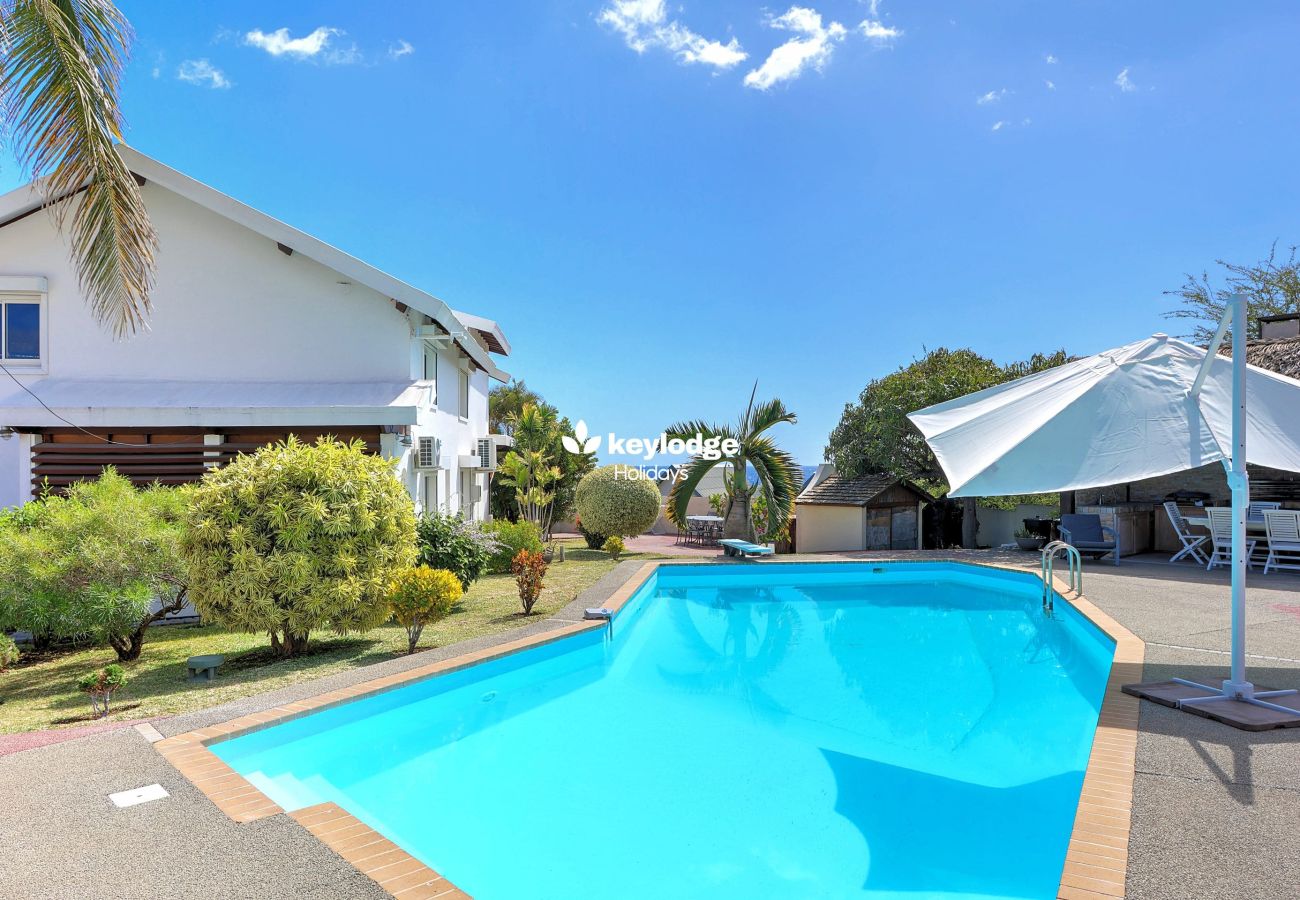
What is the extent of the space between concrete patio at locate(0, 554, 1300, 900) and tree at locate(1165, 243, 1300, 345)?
36587 millimetres

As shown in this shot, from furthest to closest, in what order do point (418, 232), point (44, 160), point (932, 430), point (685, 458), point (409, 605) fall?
point (418, 232) < point (685, 458) < point (409, 605) < point (44, 160) < point (932, 430)

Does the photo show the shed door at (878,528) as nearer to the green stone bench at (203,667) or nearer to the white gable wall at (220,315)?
the white gable wall at (220,315)

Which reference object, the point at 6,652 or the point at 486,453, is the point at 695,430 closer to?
the point at 486,453

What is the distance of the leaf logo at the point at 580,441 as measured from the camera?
92.6ft

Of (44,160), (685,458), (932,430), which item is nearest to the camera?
(932,430)

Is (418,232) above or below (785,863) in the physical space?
above

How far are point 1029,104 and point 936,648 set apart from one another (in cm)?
1345

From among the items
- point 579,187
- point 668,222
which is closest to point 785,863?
point 579,187

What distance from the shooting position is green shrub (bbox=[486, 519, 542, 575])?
16.8 meters

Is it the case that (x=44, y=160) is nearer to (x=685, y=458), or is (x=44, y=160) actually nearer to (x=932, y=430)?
(x=932, y=430)

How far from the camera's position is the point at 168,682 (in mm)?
8156

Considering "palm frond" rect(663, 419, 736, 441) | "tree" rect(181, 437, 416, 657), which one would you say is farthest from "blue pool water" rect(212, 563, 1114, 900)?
"palm frond" rect(663, 419, 736, 441)

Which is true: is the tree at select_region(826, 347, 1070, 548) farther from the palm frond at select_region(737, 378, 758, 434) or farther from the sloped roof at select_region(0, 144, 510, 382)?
the sloped roof at select_region(0, 144, 510, 382)

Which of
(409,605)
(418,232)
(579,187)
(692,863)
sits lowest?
(692,863)
